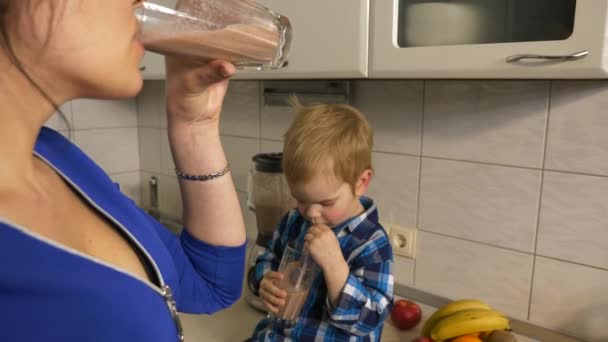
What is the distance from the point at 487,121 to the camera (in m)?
1.10

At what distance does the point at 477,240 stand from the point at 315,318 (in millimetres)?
442

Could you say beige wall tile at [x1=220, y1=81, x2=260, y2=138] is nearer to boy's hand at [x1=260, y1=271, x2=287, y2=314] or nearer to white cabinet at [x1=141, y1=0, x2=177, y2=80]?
white cabinet at [x1=141, y1=0, x2=177, y2=80]

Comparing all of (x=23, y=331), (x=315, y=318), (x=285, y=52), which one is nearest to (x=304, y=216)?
(x=315, y=318)

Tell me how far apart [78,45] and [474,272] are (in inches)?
40.9

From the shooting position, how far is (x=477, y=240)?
115 centimetres

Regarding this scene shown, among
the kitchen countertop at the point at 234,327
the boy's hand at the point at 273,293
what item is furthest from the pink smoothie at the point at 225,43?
the kitchen countertop at the point at 234,327

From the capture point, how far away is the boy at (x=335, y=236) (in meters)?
0.88

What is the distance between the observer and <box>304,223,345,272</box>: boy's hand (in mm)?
873

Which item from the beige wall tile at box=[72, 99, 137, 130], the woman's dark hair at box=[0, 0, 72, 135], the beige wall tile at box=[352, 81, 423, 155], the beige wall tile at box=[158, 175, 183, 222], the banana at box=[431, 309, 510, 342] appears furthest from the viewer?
the beige wall tile at box=[158, 175, 183, 222]

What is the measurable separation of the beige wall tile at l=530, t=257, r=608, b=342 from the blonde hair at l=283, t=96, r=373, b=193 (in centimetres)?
47

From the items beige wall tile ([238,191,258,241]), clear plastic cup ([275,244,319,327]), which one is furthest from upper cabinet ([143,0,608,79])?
beige wall tile ([238,191,258,241])

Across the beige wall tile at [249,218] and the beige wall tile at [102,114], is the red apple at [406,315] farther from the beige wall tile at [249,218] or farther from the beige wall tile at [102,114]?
the beige wall tile at [102,114]

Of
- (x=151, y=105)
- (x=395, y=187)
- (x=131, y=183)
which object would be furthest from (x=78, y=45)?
(x=131, y=183)

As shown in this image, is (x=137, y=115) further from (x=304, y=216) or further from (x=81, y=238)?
(x=81, y=238)
